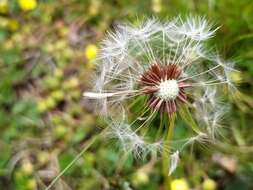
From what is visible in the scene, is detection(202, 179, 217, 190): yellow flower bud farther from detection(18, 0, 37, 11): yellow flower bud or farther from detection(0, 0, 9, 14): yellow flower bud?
detection(0, 0, 9, 14): yellow flower bud

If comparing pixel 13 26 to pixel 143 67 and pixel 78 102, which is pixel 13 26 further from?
pixel 143 67

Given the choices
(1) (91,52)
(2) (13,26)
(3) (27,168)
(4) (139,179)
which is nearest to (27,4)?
(2) (13,26)

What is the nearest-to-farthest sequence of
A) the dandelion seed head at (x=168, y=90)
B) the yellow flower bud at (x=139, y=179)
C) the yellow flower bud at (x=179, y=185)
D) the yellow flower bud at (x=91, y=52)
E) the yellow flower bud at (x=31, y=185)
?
1. the dandelion seed head at (x=168, y=90)
2. the yellow flower bud at (x=179, y=185)
3. the yellow flower bud at (x=139, y=179)
4. the yellow flower bud at (x=31, y=185)
5. the yellow flower bud at (x=91, y=52)

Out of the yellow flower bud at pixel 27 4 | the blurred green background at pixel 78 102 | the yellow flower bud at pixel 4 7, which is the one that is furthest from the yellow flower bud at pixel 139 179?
the yellow flower bud at pixel 4 7

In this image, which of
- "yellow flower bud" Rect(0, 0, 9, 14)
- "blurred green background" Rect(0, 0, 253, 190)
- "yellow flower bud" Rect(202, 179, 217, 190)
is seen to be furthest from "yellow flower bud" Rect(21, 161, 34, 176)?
"yellow flower bud" Rect(0, 0, 9, 14)

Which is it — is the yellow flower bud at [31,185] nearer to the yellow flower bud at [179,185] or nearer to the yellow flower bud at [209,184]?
the yellow flower bud at [179,185]

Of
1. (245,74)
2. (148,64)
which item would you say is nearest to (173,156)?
(148,64)
